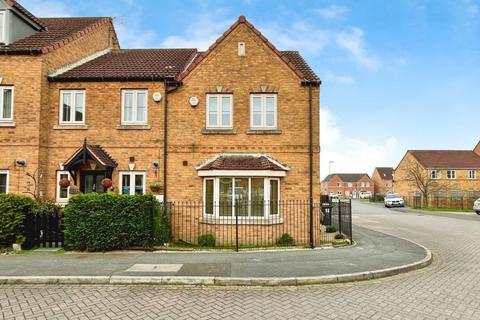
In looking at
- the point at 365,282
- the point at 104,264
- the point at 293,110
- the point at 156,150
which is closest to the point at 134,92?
the point at 156,150

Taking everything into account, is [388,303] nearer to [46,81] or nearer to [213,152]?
[213,152]

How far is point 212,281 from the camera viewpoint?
25.5 feet

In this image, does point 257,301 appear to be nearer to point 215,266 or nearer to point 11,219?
point 215,266

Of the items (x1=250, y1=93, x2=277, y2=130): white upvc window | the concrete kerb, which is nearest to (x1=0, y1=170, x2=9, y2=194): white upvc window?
the concrete kerb

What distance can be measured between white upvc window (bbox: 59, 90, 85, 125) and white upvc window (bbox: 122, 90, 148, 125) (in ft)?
5.62

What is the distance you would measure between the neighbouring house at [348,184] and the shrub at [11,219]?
102m

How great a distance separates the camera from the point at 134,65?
15609mm

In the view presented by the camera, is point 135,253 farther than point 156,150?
No

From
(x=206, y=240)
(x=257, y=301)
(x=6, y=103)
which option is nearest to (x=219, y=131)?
(x=206, y=240)

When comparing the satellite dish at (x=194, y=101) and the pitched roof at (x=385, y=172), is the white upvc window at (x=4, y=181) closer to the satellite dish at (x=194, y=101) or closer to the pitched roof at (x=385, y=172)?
the satellite dish at (x=194, y=101)

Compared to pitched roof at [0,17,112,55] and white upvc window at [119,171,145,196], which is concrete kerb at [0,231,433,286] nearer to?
white upvc window at [119,171,145,196]

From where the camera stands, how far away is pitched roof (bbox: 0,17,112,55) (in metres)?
13.8

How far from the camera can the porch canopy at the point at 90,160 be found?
13328 millimetres

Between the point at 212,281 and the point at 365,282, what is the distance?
358cm
